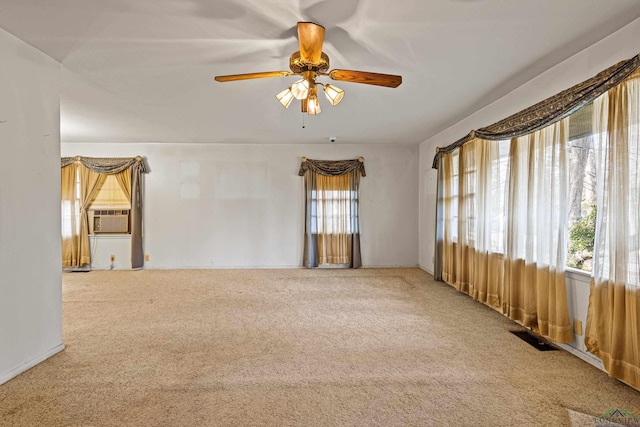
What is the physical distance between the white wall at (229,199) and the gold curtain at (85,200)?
0.19 m

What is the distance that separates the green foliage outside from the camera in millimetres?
2760

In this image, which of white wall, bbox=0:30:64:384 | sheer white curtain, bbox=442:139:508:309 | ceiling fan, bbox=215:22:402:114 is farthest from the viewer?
sheer white curtain, bbox=442:139:508:309

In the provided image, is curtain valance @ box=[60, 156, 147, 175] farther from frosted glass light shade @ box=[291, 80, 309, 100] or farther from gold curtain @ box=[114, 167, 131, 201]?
frosted glass light shade @ box=[291, 80, 309, 100]

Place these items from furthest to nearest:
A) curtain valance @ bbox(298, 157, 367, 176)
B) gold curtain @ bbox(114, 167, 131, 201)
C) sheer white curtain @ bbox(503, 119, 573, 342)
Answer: curtain valance @ bbox(298, 157, 367, 176) → gold curtain @ bbox(114, 167, 131, 201) → sheer white curtain @ bbox(503, 119, 573, 342)

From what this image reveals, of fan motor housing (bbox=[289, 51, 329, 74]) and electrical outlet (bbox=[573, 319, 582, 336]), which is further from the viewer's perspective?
electrical outlet (bbox=[573, 319, 582, 336])

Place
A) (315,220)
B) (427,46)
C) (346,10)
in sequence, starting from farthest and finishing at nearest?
(315,220), (427,46), (346,10)

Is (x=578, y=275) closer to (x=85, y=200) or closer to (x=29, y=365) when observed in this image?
(x=29, y=365)

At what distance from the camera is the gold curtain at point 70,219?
20.9 ft

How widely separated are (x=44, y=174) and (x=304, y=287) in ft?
11.4

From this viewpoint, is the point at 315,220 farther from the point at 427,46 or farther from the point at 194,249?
the point at 427,46

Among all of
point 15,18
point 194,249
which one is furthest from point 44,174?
point 194,249

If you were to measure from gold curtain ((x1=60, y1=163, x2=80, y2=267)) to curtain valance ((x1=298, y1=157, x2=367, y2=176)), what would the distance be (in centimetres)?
432

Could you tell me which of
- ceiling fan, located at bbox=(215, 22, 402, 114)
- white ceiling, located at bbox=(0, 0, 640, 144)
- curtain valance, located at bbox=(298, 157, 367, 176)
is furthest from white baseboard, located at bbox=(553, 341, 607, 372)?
curtain valance, located at bbox=(298, 157, 367, 176)

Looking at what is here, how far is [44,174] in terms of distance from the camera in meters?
2.77
